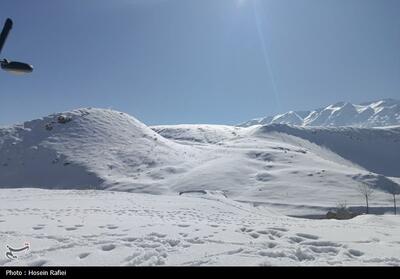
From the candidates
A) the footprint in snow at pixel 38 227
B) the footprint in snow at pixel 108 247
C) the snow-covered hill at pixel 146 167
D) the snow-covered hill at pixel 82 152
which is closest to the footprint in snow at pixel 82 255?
the footprint in snow at pixel 108 247

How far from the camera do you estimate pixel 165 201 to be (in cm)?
2594

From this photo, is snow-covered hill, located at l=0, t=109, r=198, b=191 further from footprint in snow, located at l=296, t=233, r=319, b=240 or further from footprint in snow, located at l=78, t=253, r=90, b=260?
Answer: footprint in snow, located at l=78, t=253, r=90, b=260

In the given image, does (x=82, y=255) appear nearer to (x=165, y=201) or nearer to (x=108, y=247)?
(x=108, y=247)

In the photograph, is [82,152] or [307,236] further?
[82,152]

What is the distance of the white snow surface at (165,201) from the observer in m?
9.99

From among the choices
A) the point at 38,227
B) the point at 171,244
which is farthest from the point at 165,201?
the point at 171,244

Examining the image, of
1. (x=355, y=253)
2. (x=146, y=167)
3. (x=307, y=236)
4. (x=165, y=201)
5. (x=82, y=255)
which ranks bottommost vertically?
(x=82, y=255)

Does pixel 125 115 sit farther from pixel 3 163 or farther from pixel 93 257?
pixel 93 257

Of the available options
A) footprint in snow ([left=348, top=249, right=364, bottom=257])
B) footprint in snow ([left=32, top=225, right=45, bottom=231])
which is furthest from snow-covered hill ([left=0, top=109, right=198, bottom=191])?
footprint in snow ([left=348, top=249, right=364, bottom=257])

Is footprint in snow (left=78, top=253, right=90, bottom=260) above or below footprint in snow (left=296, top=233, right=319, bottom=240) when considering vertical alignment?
below

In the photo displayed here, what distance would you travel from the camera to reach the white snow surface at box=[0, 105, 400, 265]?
32.8 feet
